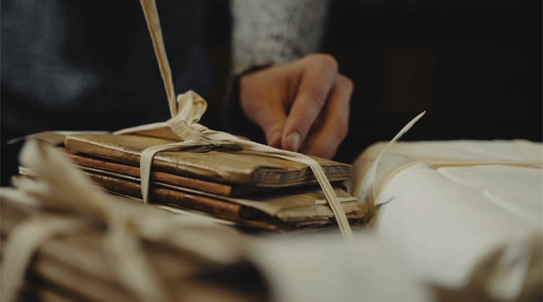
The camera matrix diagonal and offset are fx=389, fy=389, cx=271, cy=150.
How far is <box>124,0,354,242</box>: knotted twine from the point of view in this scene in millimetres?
378

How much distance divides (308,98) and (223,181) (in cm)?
31

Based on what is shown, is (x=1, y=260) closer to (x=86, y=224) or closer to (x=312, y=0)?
(x=86, y=224)

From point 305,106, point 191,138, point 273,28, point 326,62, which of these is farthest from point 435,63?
point 191,138

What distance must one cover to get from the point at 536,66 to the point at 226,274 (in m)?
1.37

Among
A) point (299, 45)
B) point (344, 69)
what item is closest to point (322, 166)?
point (299, 45)

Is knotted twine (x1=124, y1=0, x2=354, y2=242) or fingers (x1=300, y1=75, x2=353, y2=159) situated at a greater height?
knotted twine (x1=124, y1=0, x2=354, y2=242)

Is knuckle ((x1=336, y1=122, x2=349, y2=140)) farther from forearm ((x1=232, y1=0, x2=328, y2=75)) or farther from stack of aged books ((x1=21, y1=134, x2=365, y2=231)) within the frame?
forearm ((x1=232, y1=0, x2=328, y2=75))

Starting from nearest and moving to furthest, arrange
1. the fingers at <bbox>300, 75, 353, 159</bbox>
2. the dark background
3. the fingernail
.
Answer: the fingernail < the fingers at <bbox>300, 75, 353, 159</bbox> < the dark background

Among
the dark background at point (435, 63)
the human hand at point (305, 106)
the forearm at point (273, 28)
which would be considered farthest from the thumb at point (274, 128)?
the dark background at point (435, 63)

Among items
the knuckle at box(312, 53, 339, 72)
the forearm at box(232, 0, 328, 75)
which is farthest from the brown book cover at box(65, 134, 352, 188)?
the forearm at box(232, 0, 328, 75)

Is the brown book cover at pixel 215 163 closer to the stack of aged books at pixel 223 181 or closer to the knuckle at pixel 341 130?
the stack of aged books at pixel 223 181

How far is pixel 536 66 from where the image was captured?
1.23 m

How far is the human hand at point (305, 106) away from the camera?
0.56 m

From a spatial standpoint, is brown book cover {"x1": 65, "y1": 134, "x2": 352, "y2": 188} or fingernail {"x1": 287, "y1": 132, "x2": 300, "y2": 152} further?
fingernail {"x1": 287, "y1": 132, "x2": 300, "y2": 152}
